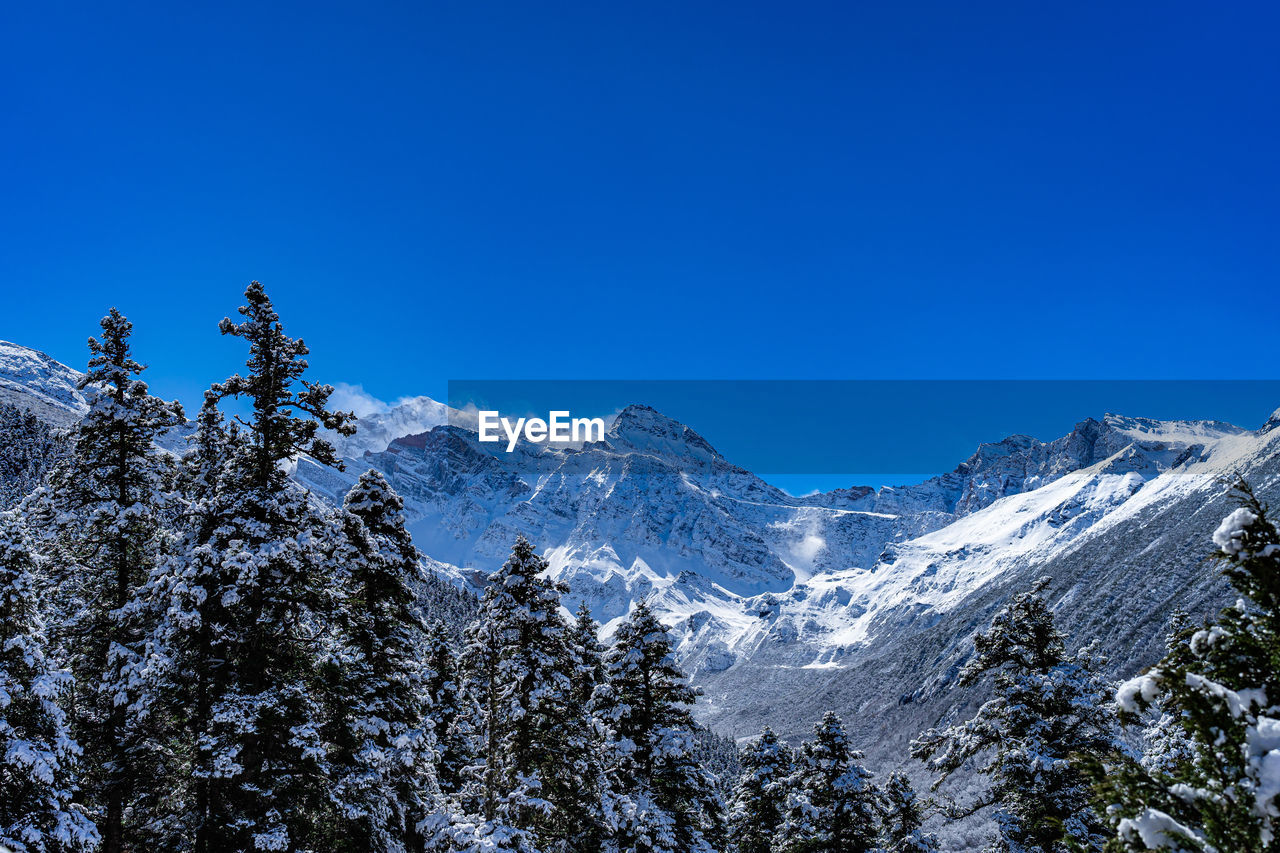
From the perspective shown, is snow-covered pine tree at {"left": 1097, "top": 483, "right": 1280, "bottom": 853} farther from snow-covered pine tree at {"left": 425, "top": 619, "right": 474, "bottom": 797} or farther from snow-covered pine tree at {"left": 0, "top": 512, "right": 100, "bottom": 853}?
snow-covered pine tree at {"left": 425, "top": 619, "right": 474, "bottom": 797}

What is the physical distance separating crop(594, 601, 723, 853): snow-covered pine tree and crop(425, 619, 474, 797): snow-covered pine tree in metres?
10.0

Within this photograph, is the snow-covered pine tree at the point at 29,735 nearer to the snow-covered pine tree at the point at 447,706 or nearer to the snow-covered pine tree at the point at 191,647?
the snow-covered pine tree at the point at 191,647

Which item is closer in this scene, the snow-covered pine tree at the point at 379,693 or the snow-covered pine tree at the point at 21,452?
the snow-covered pine tree at the point at 379,693

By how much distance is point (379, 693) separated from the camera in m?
18.9

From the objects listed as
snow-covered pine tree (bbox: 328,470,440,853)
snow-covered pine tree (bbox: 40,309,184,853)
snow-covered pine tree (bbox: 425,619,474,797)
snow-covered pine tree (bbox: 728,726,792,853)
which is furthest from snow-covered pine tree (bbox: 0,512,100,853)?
snow-covered pine tree (bbox: 728,726,792,853)

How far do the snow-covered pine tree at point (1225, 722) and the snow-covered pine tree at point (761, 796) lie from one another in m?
28.5

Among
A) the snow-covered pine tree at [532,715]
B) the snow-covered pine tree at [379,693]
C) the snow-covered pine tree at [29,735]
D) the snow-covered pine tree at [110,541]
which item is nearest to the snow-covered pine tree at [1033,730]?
the snow-covered pine tree at [532,715]

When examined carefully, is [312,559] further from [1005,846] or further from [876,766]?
[876,766]

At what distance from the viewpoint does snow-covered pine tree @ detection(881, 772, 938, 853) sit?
30641 millimetres

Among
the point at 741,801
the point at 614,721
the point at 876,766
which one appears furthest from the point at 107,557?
the point at 876,766

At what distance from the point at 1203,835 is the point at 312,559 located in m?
15.8

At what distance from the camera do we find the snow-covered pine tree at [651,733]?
70.9ft

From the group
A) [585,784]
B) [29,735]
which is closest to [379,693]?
[585,784]

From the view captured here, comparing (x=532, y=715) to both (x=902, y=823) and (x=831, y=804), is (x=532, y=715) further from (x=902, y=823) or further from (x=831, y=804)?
(x=902, y=823)
